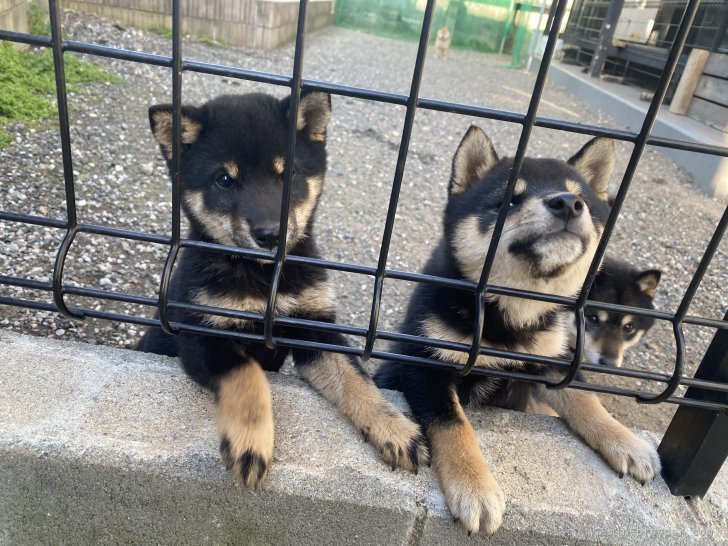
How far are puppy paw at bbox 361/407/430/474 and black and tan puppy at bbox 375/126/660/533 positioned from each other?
64 millimetres

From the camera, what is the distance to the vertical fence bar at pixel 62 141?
152cm

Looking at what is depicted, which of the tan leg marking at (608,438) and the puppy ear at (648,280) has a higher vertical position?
the tan leg marking at (608,438)

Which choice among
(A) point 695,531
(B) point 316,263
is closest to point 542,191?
(B) point 316,263

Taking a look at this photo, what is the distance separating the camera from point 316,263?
1698mm

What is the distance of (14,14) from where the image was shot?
6.73 m

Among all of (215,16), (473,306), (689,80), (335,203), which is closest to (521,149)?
(473,306)

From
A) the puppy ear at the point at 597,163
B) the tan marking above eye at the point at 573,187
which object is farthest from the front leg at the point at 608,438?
the puppy ear at the point at 597,163

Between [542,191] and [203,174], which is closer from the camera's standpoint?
[542,191]

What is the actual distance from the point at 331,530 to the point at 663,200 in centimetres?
666

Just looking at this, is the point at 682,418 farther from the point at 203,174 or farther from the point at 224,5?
the point at 224,5

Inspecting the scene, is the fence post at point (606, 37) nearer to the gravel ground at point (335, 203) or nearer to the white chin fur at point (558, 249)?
the gravel ground at point (335, 203)

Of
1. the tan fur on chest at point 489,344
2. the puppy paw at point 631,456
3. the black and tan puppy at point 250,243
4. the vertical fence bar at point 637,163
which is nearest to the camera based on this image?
the vertical fence bar at point 637,163

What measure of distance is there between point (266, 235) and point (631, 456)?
5.14ft

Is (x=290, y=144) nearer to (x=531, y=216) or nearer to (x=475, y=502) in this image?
(x=531, y=216)
